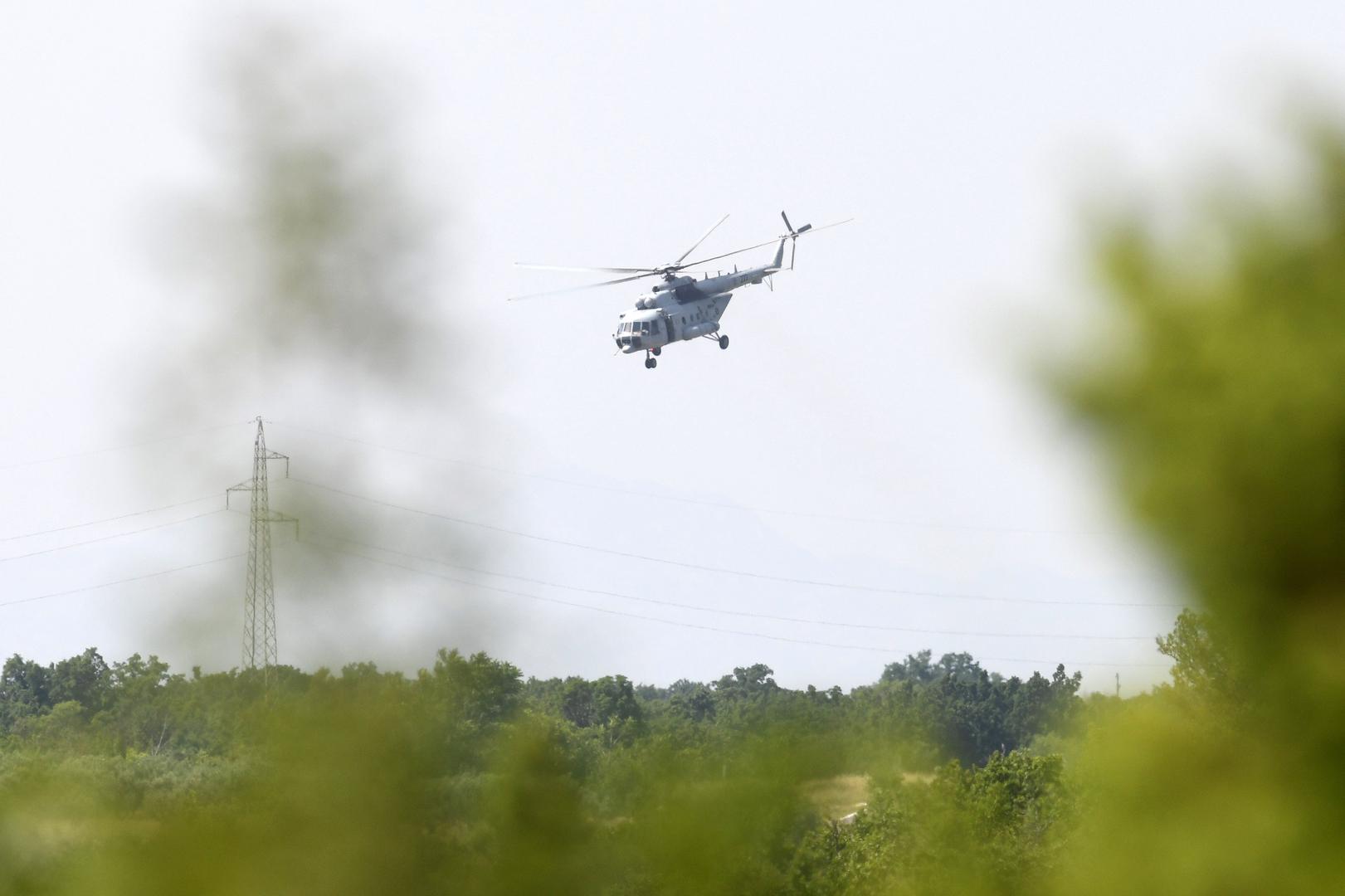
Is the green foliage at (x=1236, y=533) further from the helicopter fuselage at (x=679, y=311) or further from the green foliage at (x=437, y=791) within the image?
the helicopter fuselage at (x=679, y=311)

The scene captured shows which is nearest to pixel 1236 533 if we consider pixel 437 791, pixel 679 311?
pixel 437 791

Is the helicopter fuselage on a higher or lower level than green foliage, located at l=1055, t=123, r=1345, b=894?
higher

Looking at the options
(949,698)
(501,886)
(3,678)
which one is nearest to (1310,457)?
(949,698)

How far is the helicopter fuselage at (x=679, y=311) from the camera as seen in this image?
52.2 metres

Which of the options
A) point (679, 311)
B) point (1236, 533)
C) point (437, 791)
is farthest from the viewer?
point (679, 311)

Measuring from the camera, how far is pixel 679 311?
177ft

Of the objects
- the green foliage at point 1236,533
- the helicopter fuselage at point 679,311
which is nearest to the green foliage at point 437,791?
the green foliage at point 1236,533

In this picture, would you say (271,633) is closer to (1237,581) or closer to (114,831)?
(114,831)

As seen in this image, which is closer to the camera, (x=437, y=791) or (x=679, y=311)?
(x=437, y=791)

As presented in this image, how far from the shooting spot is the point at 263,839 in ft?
14.9

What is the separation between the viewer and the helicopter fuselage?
5225 cm

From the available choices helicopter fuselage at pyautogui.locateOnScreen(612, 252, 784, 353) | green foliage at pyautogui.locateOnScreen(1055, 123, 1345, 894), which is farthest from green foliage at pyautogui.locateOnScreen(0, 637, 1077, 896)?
helicopter fuselage at pyautogui.locateOnScreen(612, 252, 784, 353)

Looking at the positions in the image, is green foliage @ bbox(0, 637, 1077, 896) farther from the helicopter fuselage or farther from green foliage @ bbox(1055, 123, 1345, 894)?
the helicopter fuselage

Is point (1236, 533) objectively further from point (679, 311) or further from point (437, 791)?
point (679, 311)
